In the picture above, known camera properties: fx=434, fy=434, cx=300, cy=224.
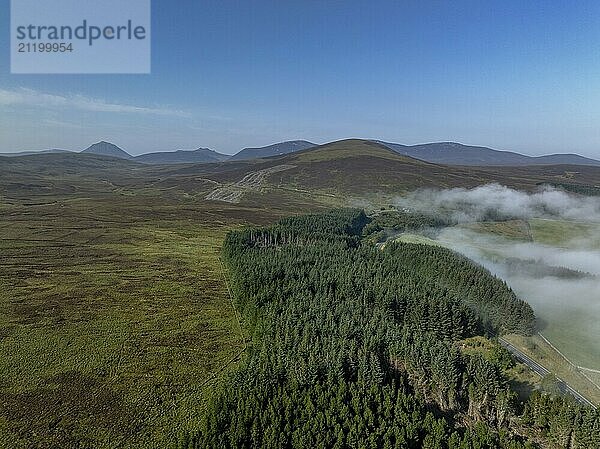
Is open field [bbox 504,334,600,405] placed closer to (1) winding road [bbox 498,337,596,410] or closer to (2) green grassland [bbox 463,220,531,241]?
(1) winding road [bbox 498,337,596,410]

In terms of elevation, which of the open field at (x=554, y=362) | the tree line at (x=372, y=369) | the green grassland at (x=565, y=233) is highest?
the green grassland at (x=565, y=233)

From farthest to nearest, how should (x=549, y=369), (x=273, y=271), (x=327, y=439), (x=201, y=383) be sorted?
(x=273, y=271)
(x=549, y=369)
(x=201, y=383)
(x=327, y=439)

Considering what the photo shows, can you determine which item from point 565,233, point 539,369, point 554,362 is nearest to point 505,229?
point 565,233

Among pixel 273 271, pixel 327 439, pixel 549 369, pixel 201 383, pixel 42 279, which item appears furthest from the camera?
pixel 42 279

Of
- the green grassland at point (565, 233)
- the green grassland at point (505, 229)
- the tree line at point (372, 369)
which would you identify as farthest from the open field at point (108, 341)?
the green grassland at point (565, 233)

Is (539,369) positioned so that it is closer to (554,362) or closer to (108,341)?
(554,362)

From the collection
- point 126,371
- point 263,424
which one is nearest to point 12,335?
point 126,371

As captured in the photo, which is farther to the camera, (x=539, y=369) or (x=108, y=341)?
(x=108, y=341)

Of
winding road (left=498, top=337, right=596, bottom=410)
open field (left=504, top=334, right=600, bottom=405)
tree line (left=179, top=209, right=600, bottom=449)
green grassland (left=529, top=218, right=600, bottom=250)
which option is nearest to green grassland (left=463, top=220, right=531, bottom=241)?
green grassland (left=529, top=218, right=600, bottom=250)

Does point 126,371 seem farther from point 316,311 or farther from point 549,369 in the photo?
point 549,369

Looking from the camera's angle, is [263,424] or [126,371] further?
[126,371]

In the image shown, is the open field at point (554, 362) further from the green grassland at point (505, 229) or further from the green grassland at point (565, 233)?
the green grassland at point (505, 229)
